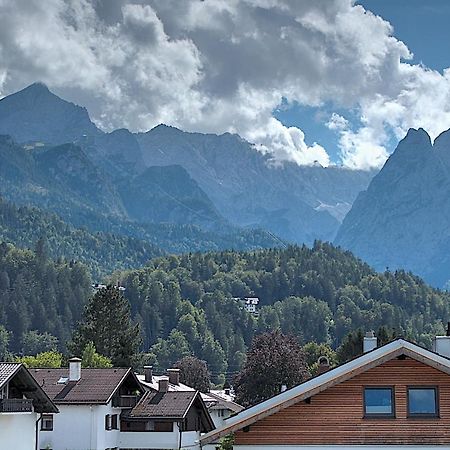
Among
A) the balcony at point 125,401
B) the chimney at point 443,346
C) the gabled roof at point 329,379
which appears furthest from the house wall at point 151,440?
the gabled roof at point 329,379

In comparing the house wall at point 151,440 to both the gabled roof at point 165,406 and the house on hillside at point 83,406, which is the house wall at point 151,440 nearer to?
the gabled roof at point 165,406

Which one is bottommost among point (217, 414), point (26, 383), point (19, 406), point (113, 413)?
point (19, 406)

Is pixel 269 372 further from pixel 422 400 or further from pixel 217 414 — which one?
pixel 422 400

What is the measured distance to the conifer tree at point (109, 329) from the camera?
11919 cm

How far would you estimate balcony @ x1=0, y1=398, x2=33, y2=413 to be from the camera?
4556 cm

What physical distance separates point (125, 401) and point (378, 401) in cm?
4428

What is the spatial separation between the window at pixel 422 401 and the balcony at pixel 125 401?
42587 millimetres

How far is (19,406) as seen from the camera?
4628cm

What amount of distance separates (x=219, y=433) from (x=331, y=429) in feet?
9.62

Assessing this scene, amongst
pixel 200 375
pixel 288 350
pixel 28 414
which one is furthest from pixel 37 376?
pixel 200 375

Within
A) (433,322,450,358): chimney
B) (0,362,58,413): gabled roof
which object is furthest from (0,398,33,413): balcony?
(433,322,450,358): chimney

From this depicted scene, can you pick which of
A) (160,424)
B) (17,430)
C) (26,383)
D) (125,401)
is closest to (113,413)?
(125,401)

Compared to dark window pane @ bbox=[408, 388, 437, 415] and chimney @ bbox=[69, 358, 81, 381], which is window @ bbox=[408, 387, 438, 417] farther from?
chimney @ bbox=[69, 358, 81, 381]

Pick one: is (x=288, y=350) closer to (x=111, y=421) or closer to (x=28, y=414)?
(x=111, y=421)
